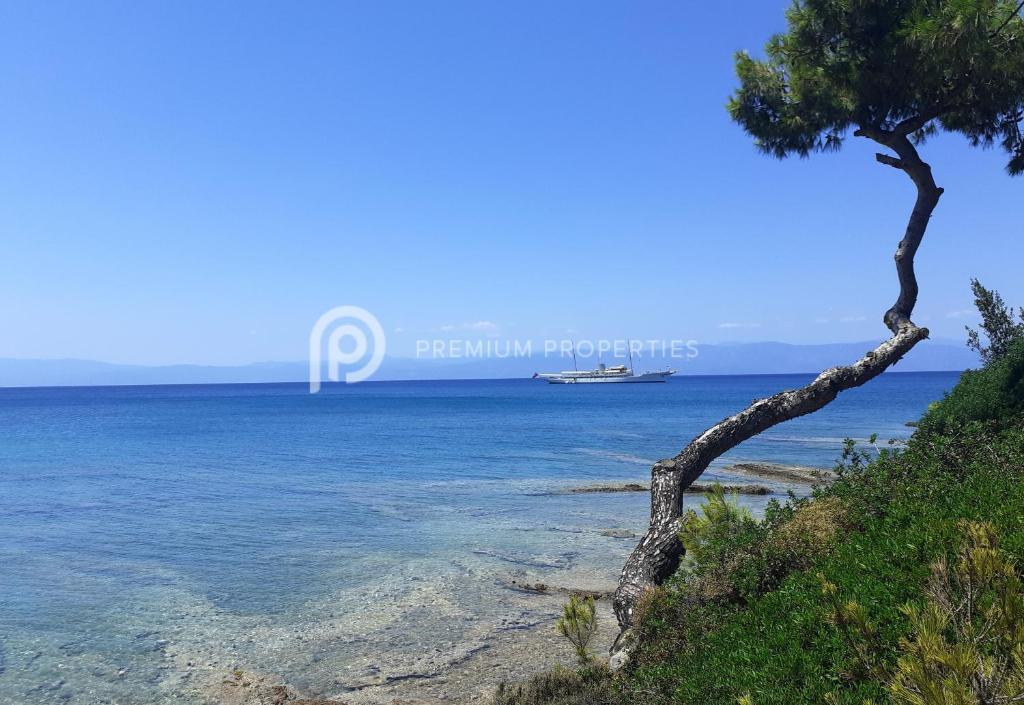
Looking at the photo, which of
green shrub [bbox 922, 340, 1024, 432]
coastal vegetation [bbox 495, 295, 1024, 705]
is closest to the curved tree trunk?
coastal vegetation [bbox 495, 295, 1024, 705]

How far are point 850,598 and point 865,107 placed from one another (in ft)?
38.6

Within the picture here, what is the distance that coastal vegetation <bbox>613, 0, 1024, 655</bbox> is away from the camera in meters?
11.7

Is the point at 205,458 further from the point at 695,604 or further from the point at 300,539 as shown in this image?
the point at 695,604

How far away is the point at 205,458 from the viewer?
145ft

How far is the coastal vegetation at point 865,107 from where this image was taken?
11672mm

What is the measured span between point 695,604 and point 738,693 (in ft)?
9.25

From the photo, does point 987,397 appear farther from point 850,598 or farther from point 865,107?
point 850,598

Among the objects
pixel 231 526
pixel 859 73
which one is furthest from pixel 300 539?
pixel 859 73

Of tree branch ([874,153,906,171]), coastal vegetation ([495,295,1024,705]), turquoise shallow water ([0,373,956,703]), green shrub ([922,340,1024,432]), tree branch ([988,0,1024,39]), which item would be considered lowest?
turquoise shallow water ([0,373,956,703])

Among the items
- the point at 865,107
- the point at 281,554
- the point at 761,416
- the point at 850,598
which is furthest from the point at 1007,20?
the point at 281,554

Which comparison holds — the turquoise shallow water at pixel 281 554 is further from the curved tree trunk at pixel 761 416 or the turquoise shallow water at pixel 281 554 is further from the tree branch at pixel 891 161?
the tree branch at pixel 891 161

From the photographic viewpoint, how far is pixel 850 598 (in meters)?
6.06

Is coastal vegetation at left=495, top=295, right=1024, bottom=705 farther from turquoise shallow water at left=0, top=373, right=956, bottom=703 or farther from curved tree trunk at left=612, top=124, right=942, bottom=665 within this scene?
turquoise shallow water at left=0, top=373, right=956, bottom=703

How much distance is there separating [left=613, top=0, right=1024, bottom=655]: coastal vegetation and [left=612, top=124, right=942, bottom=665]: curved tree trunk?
0.07 ft
